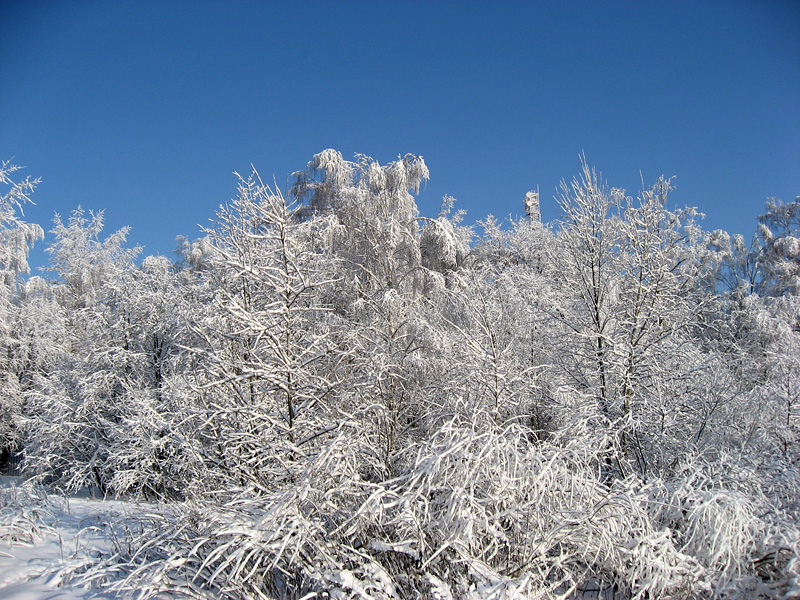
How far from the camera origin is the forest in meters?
4.05

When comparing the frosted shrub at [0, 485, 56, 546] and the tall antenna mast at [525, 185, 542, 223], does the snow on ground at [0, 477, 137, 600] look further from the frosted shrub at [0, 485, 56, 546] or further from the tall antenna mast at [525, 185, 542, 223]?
the tall antenna mast at [525, 185, 542, 223]

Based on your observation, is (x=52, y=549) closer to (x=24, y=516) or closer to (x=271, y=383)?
(x=24, y=516)

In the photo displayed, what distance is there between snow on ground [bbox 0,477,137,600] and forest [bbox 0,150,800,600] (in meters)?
0.30

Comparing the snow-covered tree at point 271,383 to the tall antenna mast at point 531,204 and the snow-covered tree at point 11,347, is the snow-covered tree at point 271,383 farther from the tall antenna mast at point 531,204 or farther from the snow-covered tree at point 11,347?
the tall antenna mast at point 531,204

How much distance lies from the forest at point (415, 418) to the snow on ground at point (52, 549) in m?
0.30

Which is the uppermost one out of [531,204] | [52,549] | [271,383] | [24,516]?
[531,204]

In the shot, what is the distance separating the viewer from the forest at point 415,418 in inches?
160

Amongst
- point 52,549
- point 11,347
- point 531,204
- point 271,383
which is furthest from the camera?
point 531,204

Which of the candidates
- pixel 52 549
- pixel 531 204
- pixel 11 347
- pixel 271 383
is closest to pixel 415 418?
pixel 271 383

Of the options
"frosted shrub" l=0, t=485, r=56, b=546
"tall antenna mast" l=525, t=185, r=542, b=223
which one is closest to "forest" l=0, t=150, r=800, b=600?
"frosted shrub" l=0, t=485, r=56, b=546

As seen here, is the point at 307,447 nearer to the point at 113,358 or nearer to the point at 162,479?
the point at 162,479

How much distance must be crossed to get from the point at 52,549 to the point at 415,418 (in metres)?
5.19

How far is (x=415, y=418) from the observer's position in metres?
7.86

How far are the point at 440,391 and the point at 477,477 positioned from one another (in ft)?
11.9
